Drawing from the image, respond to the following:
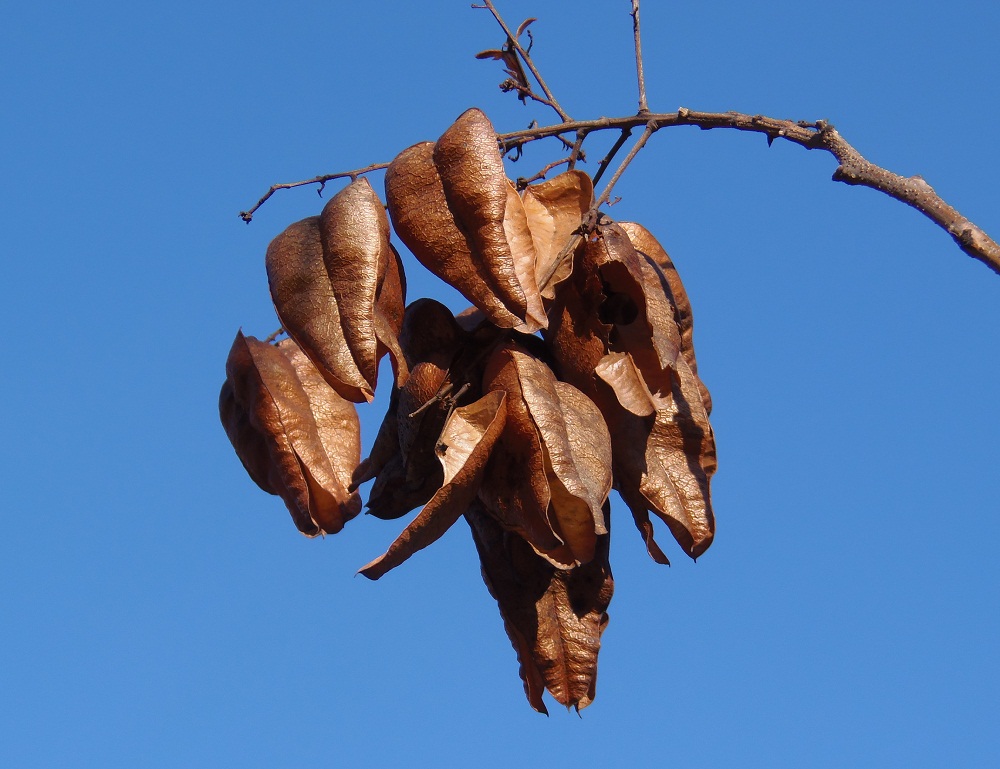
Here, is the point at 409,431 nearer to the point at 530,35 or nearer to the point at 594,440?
the point at 594,440

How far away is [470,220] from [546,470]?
43 cm

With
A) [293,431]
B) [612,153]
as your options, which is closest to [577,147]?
[612,153]

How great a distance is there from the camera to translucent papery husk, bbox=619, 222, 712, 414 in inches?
88.0

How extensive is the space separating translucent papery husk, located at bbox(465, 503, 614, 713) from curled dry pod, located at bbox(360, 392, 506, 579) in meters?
0.29

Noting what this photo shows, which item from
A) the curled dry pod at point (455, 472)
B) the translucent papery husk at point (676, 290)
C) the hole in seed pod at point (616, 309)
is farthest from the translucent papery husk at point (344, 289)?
the translucent papery husk at point (676, 290)

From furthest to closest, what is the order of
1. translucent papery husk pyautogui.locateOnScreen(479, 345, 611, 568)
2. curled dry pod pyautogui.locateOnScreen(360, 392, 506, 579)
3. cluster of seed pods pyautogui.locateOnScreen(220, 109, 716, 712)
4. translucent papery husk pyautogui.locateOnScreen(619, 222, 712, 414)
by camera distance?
translucent papery husk pyautogui.locateOnScreen(619, 222, 712, 414) → cluster of seed pods pyautogui.locateOnScreen(220, 109, 716, 712) → translucent papery husk pyautogui.locateOnScreen(479, 345, 611, 568) → curled dry pod pyautogui.locateOnScreen(360, 392, 506, 579)

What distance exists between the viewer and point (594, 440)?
193 cm

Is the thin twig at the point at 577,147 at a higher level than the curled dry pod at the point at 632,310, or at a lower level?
higher

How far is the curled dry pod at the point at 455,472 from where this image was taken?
1744 mm

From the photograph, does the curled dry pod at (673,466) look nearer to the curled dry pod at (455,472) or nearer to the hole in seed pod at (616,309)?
the hole in seed pod at (616,309)

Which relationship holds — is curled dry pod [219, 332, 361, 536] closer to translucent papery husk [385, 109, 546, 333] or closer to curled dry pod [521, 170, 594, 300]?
translucent papery husk [385, 109, 546, 333]

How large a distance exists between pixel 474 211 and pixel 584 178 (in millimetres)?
232

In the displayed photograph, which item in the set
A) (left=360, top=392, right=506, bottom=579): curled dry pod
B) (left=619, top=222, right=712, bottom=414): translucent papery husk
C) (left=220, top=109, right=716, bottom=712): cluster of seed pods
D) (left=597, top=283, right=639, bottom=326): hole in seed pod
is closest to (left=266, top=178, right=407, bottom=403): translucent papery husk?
(left=220, top=109, right=716, bottom=712): cluster of seed pods

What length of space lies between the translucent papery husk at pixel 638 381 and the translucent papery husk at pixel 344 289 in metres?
0.27
